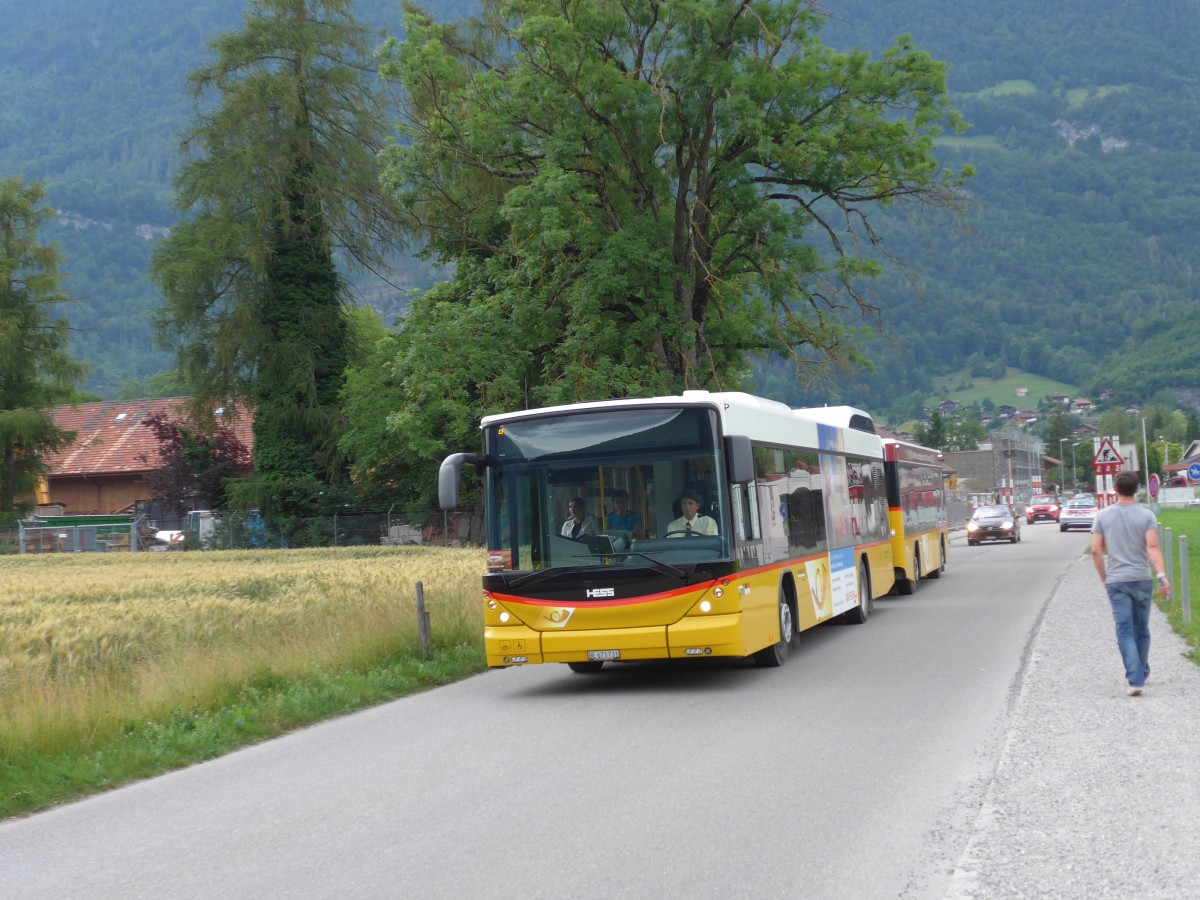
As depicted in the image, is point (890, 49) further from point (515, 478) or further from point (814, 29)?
point (515, 478)

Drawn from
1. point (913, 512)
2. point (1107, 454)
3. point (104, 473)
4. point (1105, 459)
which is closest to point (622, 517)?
point (913, 512)

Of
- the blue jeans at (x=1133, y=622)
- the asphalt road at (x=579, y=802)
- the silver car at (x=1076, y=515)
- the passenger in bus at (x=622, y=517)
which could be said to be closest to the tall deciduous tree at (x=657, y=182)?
the passenger in bus at (x=622, y=517)

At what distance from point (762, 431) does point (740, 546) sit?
215cm

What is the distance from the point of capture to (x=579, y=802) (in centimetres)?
822

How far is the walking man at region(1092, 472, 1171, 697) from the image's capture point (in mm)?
10961

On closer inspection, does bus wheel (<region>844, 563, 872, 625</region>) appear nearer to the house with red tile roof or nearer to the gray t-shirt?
the gray t-shirt

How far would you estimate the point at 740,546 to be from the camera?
13516 mm

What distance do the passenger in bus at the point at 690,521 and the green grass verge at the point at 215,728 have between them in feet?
11.2

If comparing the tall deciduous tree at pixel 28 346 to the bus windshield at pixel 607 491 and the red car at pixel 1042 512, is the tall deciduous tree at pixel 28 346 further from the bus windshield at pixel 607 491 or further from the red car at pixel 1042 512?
the red car at pixel 1042 512

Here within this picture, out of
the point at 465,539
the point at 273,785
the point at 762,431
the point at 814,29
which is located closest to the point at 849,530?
the point at 762,431

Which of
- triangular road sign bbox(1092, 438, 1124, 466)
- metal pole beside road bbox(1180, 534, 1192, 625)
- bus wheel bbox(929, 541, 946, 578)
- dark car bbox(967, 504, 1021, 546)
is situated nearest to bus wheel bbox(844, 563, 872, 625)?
metal pole beside road bbox(1180, 534, 1192, 625)

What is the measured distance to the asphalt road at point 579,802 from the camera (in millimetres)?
6574

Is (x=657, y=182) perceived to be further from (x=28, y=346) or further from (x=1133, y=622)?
(x=28, y=346)

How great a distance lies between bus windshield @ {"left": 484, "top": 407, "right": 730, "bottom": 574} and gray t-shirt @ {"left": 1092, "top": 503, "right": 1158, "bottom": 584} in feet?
11.8
